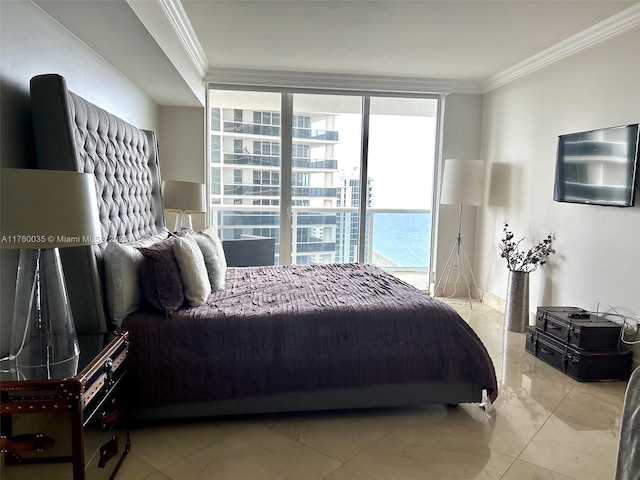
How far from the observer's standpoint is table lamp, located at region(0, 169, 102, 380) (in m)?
1.40

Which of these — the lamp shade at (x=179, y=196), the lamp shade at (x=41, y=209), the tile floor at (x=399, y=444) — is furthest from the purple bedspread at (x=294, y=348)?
the lamp shade at (x=179, y=196)

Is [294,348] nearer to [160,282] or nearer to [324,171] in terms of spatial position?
[160,282]

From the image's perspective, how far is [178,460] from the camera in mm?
2010

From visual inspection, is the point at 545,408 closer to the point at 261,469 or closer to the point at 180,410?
the point at 261,469

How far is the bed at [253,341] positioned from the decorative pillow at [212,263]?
11.1 inches

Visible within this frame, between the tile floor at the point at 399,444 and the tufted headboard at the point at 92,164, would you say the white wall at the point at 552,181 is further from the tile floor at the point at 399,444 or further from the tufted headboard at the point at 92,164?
the tufted headboard at the point at 92,164

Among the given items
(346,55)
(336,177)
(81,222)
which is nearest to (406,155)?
(336,177)

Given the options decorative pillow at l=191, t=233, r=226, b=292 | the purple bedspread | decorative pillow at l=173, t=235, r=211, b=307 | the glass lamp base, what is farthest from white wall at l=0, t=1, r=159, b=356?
decorative pillow at l=191, t=233, r=226, b=292

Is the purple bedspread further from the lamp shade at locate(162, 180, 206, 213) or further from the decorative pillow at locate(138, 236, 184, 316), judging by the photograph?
the lamp shade at locate(162, 180, 206, 213)

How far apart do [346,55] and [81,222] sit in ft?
10.6

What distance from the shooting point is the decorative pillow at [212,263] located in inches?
112

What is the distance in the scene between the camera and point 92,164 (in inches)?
90.6

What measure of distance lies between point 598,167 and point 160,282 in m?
3.22

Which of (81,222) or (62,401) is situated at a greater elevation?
(81,222)
